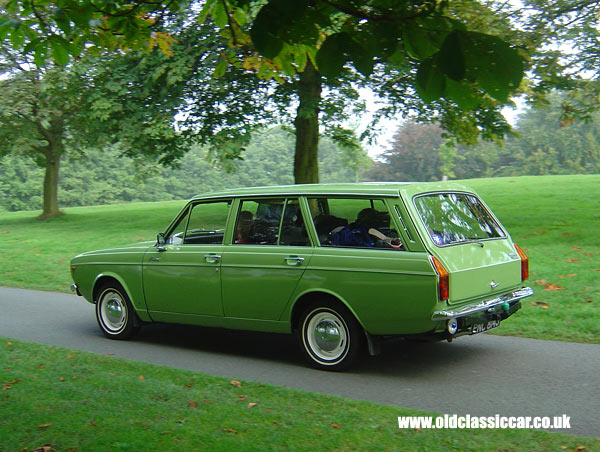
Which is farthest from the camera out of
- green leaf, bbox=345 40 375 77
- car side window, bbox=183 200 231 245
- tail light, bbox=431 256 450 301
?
car side window, bbox=183 200 231 245

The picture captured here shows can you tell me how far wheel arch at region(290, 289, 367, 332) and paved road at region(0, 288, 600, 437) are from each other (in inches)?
19.2

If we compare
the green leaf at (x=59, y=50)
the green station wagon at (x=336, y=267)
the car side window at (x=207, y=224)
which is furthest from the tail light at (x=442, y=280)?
the green leaf at (x=59, y=50)

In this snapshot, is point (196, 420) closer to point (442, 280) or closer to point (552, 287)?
point (442, 280)

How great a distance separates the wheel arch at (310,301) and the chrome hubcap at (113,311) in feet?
8.57

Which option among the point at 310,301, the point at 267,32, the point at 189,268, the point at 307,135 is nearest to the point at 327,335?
the point at 310,301

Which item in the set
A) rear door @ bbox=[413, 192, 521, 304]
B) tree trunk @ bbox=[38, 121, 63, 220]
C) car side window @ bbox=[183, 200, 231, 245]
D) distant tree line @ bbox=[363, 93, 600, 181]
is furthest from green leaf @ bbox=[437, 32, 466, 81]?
distant tree line @ bbox=[363, 93, 600, 181]

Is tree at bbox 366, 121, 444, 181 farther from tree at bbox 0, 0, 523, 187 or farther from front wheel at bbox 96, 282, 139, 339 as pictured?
tree at bbox 0, 0, 523, 187

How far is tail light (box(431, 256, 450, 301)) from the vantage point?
6082mm

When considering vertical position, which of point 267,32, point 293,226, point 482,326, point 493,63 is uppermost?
point 267,32

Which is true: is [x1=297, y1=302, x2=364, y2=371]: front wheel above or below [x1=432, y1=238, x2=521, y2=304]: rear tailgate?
below

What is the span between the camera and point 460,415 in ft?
17.2

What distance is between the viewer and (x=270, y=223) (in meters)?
7.48

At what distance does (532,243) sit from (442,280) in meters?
10.4

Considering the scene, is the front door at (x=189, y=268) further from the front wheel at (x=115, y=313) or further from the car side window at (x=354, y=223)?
the car side window at (x=354, y=223)
